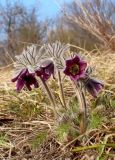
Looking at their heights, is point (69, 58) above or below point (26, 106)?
above

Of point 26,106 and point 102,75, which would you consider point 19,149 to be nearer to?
point 26,106

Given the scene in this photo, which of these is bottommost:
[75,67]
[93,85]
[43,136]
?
[43,136]

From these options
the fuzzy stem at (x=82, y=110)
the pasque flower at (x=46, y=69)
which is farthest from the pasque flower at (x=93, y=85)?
the pasque flower at (x=46, y=69)

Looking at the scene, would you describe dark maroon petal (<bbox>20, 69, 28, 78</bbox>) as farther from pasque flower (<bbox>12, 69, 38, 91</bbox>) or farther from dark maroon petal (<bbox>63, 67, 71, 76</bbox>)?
dark maroon petal (<bbox>63, 67, 71, 76</bbox>)

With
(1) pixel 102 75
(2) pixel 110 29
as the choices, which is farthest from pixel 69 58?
(2) pixel 110 29

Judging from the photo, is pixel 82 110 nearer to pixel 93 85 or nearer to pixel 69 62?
pixel 93 85

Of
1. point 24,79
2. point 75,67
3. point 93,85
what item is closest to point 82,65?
point 75,67
